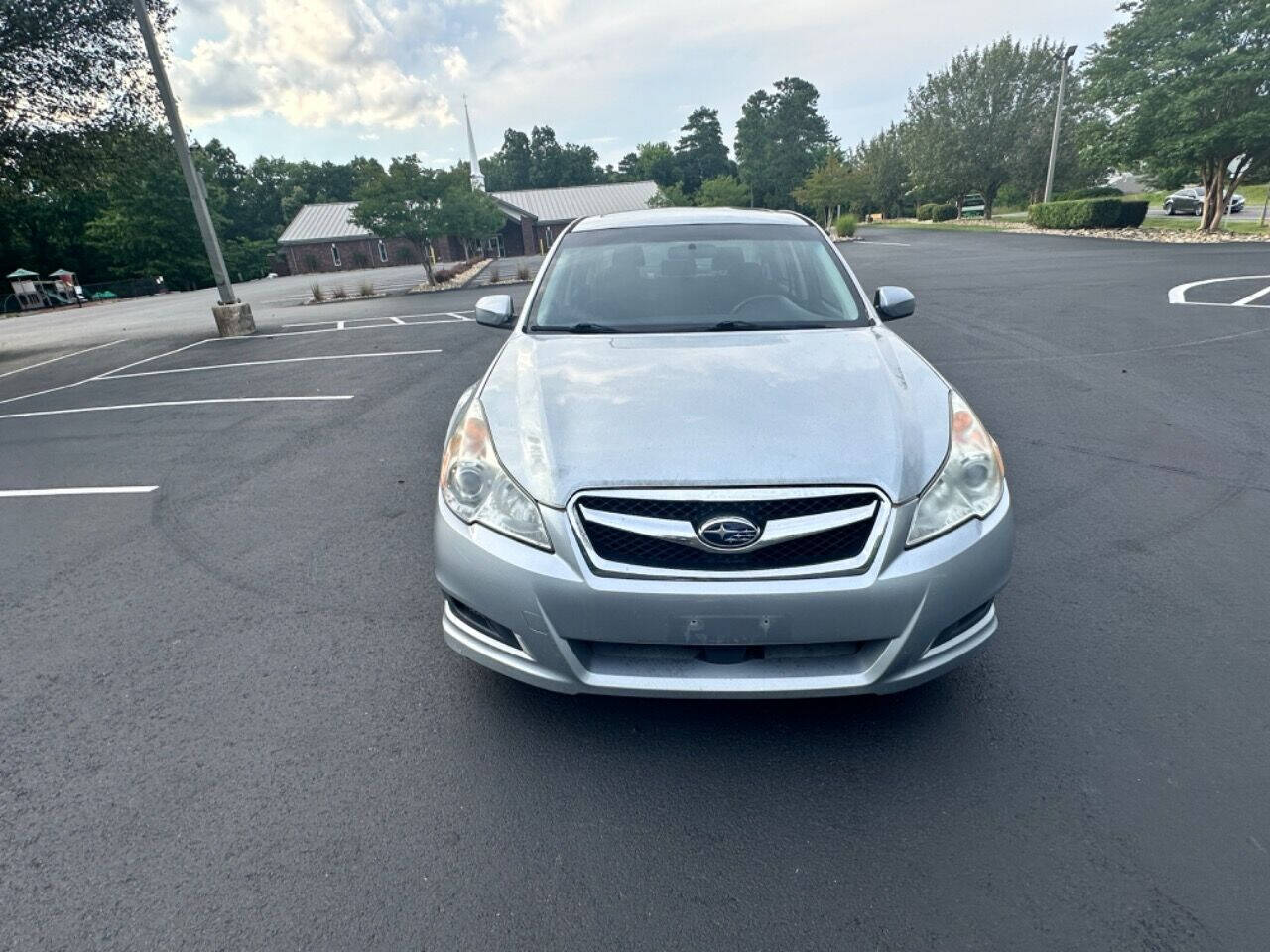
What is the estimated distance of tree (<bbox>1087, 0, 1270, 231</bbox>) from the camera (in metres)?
20.0

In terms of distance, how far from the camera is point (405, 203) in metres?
26.0

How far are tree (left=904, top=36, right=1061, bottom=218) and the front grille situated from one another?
49831 millimetres

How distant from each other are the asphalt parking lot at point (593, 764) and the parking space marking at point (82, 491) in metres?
0.48

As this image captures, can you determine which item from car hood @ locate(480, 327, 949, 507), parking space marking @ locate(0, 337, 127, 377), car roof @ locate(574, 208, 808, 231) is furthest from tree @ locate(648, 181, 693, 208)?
car hood @ locate(480, 327, 949, 507)

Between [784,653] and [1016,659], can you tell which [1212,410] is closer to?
[1016,659]

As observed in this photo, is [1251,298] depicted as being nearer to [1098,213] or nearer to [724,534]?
[724,534]

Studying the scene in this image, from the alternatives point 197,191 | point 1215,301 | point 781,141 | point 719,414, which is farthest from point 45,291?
point 781,141

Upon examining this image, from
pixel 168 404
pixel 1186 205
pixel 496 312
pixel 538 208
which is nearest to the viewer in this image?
pixel 496 312

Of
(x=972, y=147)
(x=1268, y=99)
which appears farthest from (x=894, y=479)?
(x=972, y=147)

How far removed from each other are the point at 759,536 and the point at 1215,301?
1189 centimetres

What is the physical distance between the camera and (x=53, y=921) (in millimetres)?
1813

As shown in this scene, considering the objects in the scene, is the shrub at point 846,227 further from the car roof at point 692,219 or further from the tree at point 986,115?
the car roof at point 692,219

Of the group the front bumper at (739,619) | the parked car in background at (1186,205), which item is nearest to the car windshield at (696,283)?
the front bumper at (739,619)

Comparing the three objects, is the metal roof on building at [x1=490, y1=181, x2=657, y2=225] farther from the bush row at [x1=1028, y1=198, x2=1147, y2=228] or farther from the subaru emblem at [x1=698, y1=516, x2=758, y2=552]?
the subaru emblem at [x1=698, y1=516, x2=758, y2=552]
